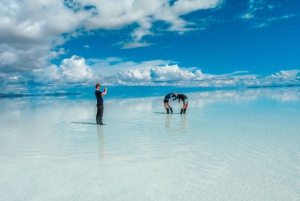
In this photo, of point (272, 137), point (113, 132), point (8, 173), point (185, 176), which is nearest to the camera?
point (185, 176)

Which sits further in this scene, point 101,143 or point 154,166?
point 101,143

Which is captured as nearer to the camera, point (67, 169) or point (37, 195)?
point (37, 195)

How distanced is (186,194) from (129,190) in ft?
4.56

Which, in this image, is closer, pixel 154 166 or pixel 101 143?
pixel 154 166

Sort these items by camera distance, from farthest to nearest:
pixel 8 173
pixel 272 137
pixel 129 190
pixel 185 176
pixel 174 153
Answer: pixel 272 137
pixel 174 153
pixel 8 173
pixel 185 176
pixel 129 190

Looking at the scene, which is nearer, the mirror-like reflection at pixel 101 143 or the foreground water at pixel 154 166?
the foreground water at pixel 154 166

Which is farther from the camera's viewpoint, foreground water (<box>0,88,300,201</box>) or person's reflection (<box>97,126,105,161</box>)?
person's reflection (<box>97,126,105,161</box>)

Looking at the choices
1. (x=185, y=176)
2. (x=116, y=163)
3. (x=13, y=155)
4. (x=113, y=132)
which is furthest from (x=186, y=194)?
(x=113, y=132)

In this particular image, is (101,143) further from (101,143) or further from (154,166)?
(154,166)

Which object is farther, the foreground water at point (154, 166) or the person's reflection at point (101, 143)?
the person's reflection at point (101, 143)

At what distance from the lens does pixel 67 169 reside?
7.10 m

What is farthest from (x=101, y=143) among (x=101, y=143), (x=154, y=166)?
(x=154, y=166)

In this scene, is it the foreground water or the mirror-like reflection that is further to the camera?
the mirror-like reflection

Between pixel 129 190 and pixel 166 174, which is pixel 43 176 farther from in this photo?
pixel 166 174
